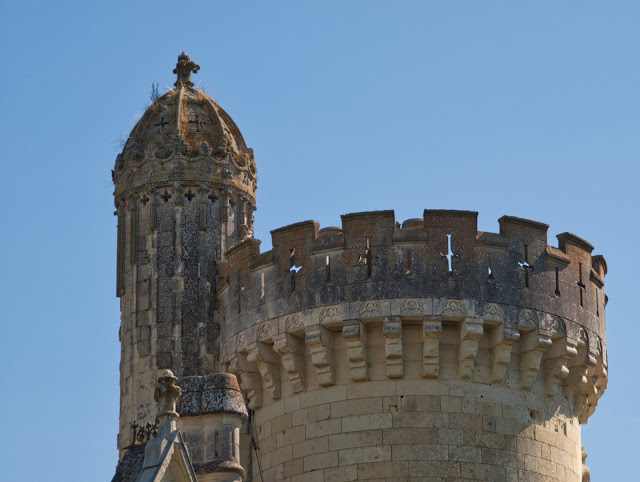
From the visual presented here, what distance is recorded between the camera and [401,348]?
3058 centimetres

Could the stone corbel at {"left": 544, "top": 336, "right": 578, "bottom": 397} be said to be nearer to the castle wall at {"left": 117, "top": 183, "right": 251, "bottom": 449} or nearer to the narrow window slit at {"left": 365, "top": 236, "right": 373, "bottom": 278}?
A: the narrow window slit at {"left": 365, "top": 236, "right": 373, "bottom": 278}

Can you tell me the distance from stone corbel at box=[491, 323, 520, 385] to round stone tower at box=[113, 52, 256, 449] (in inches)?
197

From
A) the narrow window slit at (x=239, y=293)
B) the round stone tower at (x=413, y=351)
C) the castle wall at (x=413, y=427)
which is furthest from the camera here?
the narrow window slit at (x=239, y=293)

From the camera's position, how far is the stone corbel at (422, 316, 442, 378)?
3053cm

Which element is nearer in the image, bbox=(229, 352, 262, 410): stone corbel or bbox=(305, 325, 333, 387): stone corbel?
bbox=(305, 325, 333, 387): stone corbel

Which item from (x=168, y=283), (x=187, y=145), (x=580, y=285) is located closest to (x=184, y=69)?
(x=187, y=145)

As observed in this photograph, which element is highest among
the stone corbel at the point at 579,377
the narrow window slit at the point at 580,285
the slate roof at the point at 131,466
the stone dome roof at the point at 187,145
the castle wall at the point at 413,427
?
the stone dome roof at the point at 187,145

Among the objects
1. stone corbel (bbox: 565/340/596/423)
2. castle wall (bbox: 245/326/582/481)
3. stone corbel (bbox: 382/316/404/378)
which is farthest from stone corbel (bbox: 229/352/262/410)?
stone corbel (bbox: 565/340/596/423)

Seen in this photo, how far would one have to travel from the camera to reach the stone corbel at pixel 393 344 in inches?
1203

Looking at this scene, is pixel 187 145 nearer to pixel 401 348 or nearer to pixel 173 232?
pixel 173 232

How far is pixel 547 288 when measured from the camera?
31.5 m

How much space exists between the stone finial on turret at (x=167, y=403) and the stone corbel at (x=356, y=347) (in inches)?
274

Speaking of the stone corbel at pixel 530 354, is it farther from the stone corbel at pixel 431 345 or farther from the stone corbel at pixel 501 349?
the stone corbel at pixel 431 345

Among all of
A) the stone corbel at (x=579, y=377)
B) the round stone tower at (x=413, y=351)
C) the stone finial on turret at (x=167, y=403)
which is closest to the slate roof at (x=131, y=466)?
the stone finial on turret at (x=167, y=403)
